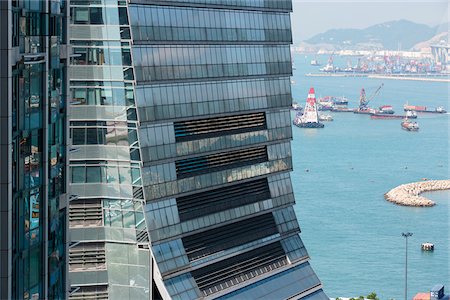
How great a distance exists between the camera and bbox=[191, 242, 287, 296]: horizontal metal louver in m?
74.9

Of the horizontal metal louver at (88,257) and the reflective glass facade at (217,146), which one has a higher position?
the reflective glass facade at (217,146)

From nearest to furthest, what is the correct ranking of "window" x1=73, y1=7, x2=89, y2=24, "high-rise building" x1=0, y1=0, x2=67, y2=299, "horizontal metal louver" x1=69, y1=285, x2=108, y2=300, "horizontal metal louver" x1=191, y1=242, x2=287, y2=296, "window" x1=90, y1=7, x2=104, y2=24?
"high-rise building" x1=0, y1=0, x2=67, y2=299
"window" x1=90, y1=7, x2=104, y2=24
"window" x1=73, y1=7, x2=89, y2=24
"horizontal metal louver" x1=69, y1=285, x2=108, y2=300
"horizontal metal louver" x1=191, y1=242, x2=287, y2=296

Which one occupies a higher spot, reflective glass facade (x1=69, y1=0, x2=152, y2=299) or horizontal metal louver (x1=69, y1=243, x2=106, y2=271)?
reflective glass facade (x1=69, y1=0, x2=152, y2=299)

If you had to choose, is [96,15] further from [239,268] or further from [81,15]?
[239,268]

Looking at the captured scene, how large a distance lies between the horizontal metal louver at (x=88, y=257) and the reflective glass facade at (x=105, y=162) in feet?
0.17

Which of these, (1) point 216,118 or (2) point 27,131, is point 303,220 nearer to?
(1) point 216,118

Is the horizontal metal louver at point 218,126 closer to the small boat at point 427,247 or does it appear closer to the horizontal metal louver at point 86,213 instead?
the horizontal metal louver at point 86,213

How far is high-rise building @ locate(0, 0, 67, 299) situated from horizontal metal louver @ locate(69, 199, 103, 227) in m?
33.4

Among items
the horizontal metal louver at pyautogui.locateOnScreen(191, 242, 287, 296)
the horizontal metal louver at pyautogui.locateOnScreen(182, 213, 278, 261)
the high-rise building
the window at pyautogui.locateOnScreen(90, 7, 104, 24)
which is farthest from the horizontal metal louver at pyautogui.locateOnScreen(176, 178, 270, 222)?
the high-rise building

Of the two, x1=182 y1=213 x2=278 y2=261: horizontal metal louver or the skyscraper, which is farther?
x1=182 y1=213 x2=278 y2=261: horizontal metal louver

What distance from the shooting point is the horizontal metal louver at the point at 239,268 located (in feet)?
246

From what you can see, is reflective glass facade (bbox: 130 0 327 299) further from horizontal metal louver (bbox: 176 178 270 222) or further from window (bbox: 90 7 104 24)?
window (bbox: 90 7 104 24)

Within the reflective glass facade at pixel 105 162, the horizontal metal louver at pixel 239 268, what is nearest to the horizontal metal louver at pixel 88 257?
the reflective glass facade at pixel 105 162

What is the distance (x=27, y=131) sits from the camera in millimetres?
32281
